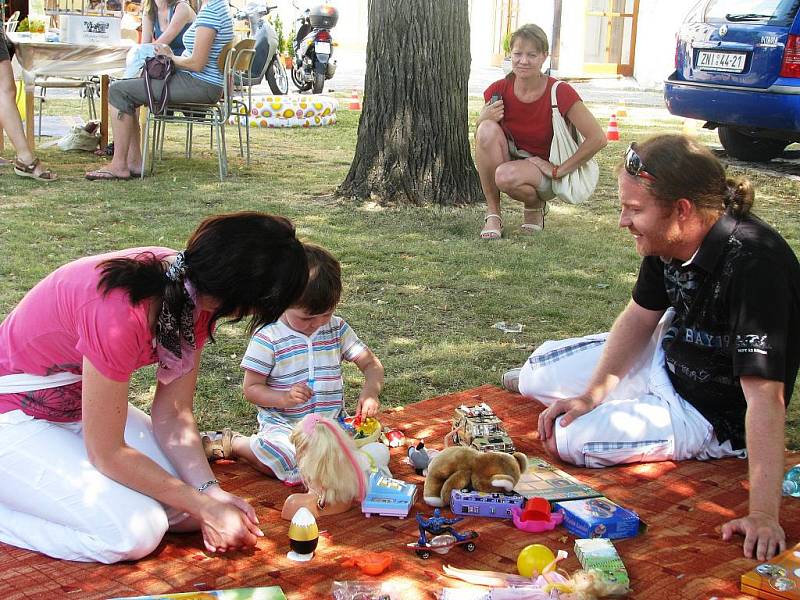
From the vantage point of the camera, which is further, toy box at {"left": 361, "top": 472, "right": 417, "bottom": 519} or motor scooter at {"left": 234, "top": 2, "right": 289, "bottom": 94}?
motor scooter at {"left": 234, "top": 2, "right": 289, "bottom": 94}

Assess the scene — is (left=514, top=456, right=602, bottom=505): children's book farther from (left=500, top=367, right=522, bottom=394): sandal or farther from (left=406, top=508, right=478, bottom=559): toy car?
(left=500, top=367, right=522, bottom=394): sandal

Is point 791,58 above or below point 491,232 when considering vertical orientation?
above

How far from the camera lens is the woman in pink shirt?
236 centimetres

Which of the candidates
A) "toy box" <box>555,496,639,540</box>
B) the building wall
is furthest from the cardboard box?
the building wall

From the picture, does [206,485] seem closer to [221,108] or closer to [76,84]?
[221,108]

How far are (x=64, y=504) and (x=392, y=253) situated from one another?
12.0ft

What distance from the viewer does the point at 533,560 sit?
2518 millimetres

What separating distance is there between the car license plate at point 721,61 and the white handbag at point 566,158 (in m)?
2.46

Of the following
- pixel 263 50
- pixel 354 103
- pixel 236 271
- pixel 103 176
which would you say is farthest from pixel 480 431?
pixel 354 103

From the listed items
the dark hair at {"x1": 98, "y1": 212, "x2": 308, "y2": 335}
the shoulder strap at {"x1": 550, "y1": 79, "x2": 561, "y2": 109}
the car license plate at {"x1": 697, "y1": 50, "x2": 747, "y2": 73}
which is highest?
the car license plate at {"x1": 697, "y1": 50, "x2": 747, "y2": 73}

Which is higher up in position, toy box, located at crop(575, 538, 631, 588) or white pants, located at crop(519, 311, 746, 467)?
white pants, located at crop(519, 311, 746, 467)

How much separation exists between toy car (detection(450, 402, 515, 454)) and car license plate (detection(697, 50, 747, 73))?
5.81 metres

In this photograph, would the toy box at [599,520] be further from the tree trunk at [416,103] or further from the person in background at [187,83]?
the person in background at [187,83]

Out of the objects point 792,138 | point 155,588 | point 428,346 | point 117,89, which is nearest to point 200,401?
point 428,346
